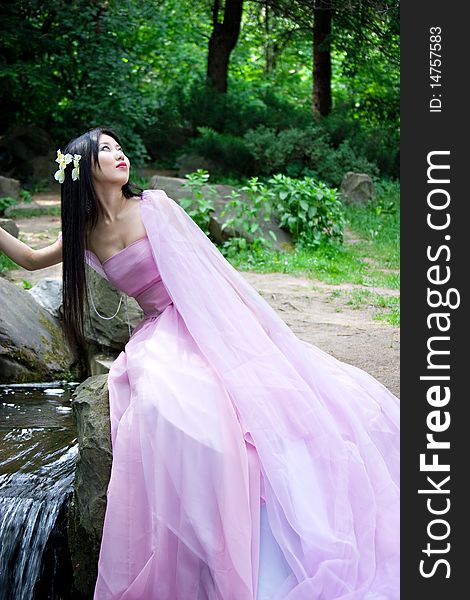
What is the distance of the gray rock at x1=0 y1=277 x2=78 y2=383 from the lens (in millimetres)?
5254

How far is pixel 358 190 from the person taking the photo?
13148mm

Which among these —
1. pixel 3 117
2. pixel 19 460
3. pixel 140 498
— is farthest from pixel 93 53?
pixel 140 498

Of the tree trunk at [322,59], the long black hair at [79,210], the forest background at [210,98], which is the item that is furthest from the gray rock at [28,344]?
the tree trunk at [322,59]

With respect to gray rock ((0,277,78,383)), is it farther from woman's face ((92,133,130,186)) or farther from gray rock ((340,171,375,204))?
gray rock ((340,171,375,204))

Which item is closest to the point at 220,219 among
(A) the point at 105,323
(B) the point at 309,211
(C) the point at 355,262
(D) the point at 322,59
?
(B) the point at 309,211

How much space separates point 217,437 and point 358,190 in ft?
34.5

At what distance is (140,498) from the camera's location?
9.82 ft

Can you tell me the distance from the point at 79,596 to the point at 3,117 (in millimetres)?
12855

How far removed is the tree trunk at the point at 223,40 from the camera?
53.1ft

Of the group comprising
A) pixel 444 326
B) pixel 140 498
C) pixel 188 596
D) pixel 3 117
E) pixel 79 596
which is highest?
pixel 3 117

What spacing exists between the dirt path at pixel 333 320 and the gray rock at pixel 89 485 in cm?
206

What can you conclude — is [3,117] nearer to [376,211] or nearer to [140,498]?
[376,211]

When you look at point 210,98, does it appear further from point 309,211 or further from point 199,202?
point 199,202

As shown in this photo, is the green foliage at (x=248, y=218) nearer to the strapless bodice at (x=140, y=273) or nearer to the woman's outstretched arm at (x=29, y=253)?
the woman's outstretched arm at (x=29, y=253)
